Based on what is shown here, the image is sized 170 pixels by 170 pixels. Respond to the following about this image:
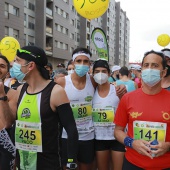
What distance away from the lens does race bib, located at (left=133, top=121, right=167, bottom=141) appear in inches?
99.3

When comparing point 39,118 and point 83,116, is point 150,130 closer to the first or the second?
point 39,118

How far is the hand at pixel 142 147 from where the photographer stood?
7.91ft

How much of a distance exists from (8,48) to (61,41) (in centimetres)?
3266

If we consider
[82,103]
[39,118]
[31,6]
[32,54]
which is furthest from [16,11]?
[39,118]

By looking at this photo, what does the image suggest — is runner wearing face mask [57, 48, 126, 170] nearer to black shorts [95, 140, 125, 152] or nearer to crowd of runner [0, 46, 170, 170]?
black shorts [95, 140, 125, 152]

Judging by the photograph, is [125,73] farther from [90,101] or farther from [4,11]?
[4,11]

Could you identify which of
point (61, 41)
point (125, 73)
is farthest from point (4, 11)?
point (125, 73)

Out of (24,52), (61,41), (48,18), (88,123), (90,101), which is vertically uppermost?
(48,18)

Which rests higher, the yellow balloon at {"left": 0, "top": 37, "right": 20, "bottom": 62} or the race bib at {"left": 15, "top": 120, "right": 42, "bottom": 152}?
the yellow balloon at {"left": 0, "top": 37, "right": 20, "bottom": 62}

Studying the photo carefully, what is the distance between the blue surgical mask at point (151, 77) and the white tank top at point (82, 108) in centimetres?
133

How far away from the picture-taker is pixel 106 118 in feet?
12.9

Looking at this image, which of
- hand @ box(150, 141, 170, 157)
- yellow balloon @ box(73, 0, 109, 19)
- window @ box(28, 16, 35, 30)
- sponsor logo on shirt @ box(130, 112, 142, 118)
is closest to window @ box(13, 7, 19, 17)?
window @ box(28, 16, 35, 30)

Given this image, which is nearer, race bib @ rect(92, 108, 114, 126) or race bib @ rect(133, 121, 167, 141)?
race bib @ rect(133, 121, 167, 141)

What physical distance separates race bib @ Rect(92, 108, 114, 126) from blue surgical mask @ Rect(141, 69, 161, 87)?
1.34 m
